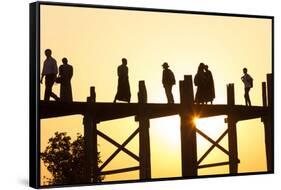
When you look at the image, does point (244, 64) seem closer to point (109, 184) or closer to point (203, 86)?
point (203, 86)

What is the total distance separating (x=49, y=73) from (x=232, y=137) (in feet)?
7.65

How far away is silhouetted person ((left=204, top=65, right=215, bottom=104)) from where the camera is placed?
32.2ft

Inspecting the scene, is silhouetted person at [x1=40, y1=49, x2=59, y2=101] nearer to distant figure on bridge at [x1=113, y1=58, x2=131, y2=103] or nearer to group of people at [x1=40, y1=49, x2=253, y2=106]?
group of people at [x1=40, y1=49, x2=253, y2=106]

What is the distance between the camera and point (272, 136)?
404 inches

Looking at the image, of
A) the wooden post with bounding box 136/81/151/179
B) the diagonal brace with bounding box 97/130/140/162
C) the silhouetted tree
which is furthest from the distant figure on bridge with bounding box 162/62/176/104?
the silhouetted tree

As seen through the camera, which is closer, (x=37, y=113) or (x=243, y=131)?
(x=37, y=113)

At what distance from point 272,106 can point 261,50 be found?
645 mm

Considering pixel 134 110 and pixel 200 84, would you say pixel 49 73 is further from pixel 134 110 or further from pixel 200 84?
pixel 200 84

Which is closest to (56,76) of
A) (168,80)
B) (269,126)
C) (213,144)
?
(168,80)

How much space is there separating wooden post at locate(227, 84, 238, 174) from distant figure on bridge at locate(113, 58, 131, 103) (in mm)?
1291

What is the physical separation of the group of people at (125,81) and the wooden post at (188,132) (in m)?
0.11

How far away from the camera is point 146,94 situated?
30.8ft

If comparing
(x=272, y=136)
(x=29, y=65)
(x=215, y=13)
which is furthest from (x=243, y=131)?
(x=29, y=65)

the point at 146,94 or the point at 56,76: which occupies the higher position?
the point at 56,76
